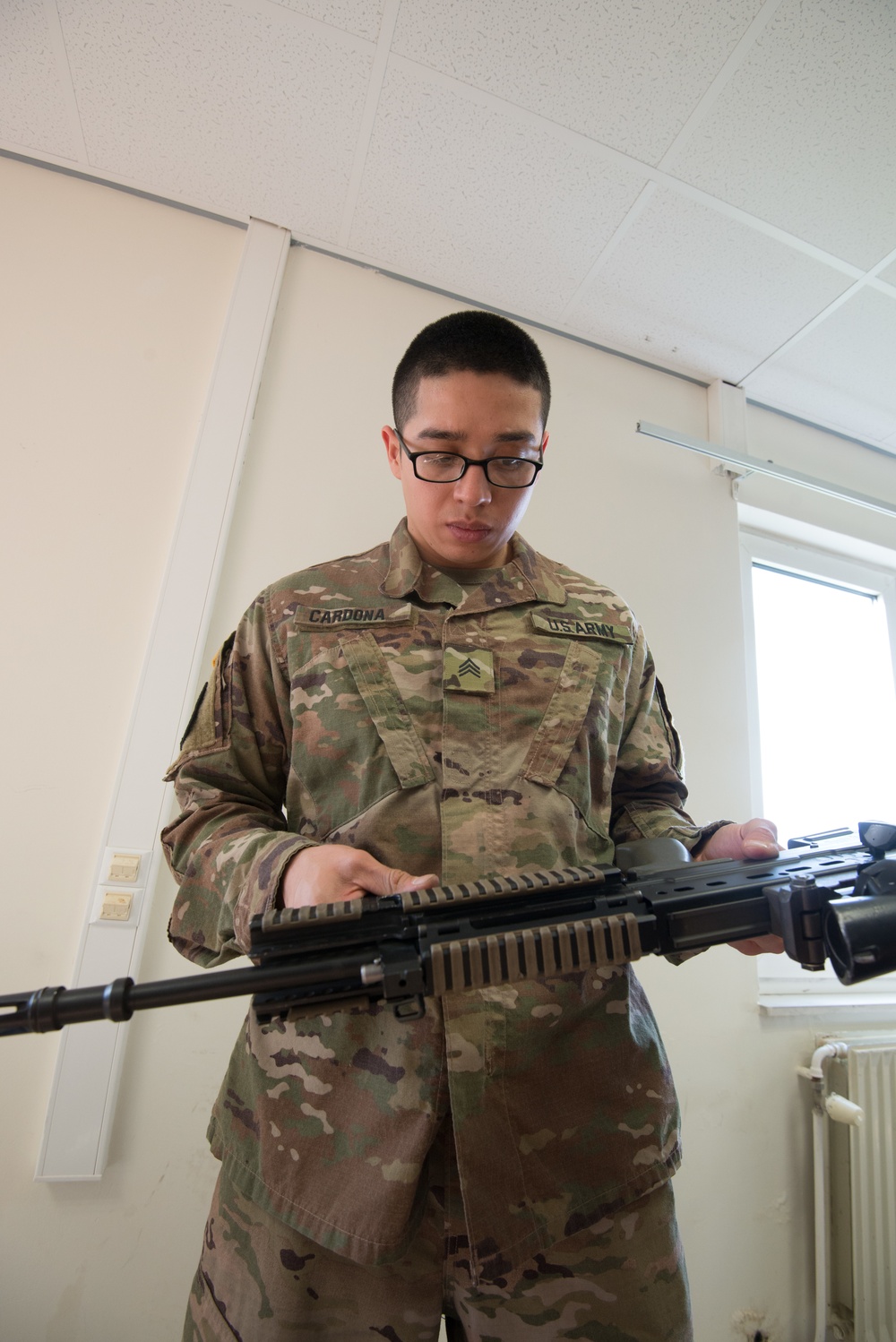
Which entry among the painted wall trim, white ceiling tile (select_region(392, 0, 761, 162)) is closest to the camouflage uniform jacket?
the painted wall trim

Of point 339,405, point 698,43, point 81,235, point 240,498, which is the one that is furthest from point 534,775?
point 81,235

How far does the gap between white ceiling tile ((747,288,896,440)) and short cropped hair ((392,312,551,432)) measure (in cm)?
177

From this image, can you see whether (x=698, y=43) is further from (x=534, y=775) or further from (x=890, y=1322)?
(x=890, y=1322)

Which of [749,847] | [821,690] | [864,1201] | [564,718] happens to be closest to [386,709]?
[564,718]

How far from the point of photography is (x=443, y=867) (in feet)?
2.44

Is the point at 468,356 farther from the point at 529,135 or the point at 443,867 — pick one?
the point at 529,135

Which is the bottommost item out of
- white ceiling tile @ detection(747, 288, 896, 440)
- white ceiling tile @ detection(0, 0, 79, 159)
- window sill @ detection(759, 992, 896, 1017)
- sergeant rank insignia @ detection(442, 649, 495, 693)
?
window sill @ detection(759, 992, 896, 1017)

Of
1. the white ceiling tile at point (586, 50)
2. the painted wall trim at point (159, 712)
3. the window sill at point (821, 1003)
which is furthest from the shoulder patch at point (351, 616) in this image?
the window sill at point (821, 1003)

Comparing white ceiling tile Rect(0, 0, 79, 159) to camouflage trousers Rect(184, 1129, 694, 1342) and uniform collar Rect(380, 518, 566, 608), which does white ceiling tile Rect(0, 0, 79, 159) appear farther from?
camouflage trousers Rect(184, 1129, 694, 1342)

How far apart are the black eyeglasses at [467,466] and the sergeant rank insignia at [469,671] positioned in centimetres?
25

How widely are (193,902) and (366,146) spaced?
193 cm

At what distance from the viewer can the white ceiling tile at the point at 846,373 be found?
2.16 metres

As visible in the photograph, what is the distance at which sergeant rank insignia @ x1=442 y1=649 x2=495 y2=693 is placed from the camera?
843 millimetres

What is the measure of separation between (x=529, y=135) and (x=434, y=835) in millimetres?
1828
